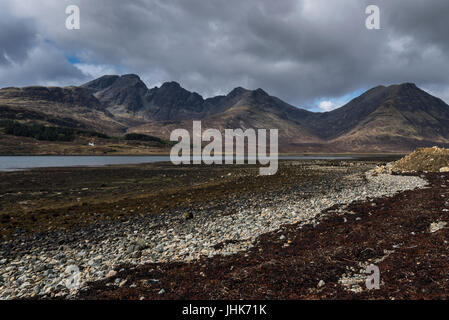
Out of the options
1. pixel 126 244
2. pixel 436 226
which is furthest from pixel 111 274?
pixel 436 226

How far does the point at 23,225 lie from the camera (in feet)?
66.0

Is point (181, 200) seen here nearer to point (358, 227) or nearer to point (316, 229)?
point (316, 229)

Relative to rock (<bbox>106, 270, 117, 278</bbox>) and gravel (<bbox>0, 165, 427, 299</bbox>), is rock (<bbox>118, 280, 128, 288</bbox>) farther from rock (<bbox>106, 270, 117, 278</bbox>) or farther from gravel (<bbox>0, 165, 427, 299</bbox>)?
rock (<bbox>106, 270, 117, 278</bbox>)

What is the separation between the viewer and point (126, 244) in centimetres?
1490

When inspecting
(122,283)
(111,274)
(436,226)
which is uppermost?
(436,226)

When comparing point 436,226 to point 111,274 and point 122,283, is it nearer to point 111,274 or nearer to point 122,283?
point 122,283

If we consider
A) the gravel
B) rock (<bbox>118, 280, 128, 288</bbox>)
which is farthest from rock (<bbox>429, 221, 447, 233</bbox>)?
rock (<bbox>118, 280, 128, 288</bbox>)

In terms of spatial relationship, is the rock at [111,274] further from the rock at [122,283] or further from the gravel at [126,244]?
the rock at [122,283]

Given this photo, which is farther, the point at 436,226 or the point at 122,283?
the point at 436,226

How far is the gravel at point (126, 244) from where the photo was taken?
1084 cm

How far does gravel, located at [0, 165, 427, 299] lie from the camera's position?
1084 centimetres

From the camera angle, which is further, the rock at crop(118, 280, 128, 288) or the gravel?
the gravel

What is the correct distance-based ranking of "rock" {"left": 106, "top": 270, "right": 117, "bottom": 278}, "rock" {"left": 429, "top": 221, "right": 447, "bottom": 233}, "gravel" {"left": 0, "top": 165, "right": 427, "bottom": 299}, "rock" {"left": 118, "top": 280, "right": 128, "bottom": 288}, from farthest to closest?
"rock" {"left": 429, "top": 221, "right": 447, "bottom": 233} → "gravel" {"left": 0, "top": 165, "right": 427, "bottom": 299} → "rock" {"left": 106, "top": 270, "right": 117, "bottom": 278} → "rock" {"left": 118, "top": 280, "right": 128, "bottom": 288}

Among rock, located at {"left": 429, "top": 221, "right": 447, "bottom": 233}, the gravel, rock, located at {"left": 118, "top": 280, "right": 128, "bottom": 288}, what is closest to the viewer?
rock, located at {"left": 118, "top": 280, "right": 128, "bottom": 288}
